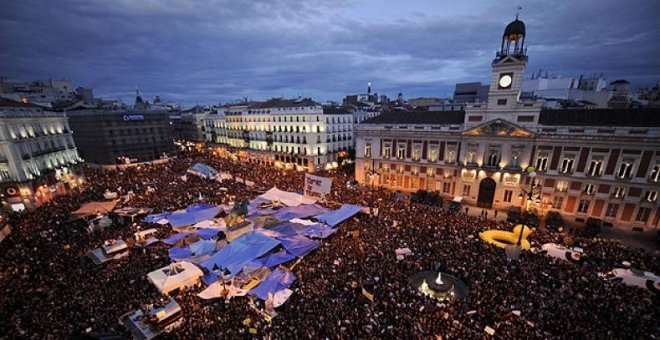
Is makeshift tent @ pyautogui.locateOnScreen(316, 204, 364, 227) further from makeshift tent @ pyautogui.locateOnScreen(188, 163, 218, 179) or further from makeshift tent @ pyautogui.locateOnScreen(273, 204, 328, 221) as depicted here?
makeshift tent @ pyautogui.locateOnScreen(188, 163, 218, 179)

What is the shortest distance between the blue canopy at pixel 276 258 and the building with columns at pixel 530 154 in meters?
20.2

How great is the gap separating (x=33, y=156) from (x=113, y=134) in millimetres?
22245

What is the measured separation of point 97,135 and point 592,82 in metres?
115

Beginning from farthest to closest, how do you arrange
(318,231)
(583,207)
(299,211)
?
(583,207) < (299,211) < (318,231)

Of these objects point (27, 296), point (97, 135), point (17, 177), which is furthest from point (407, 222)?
point (97, 135)

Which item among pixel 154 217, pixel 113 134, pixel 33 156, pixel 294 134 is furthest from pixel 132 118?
pixel 154 217

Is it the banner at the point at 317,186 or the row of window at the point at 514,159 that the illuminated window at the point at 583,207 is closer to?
the row of window at the point at 514,159

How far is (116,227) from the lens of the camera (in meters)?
27.1

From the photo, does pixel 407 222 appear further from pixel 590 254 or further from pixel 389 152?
pixel 389 152

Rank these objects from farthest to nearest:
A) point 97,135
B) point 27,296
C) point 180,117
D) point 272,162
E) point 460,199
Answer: point 180,117, point 272,162, point 97,135, point 460,199, point 27,296

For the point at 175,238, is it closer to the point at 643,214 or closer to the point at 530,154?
the point at 530,154

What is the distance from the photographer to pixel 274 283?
59.0 ft

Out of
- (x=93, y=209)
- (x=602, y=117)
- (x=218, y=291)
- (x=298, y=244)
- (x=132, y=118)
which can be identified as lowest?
(x=218, y=291)

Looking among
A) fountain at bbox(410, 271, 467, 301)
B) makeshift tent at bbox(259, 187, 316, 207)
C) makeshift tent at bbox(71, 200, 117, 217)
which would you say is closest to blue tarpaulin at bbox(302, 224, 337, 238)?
makeshift tent at bbox(259, 187, 316, 207)
